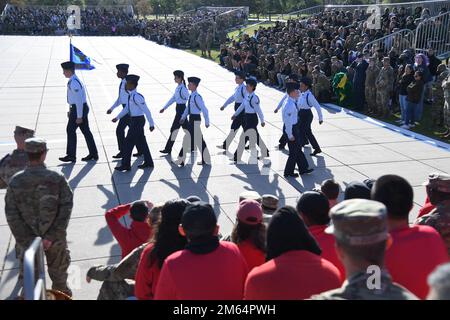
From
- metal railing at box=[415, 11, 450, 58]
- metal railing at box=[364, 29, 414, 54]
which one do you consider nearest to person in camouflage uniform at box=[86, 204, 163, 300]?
metal railing at box=[364, 29, 414, 54]

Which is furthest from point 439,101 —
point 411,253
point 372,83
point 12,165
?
point 411,253

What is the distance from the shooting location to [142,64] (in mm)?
27859

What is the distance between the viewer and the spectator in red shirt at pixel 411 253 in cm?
303

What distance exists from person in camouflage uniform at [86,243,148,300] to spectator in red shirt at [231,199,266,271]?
80 cm

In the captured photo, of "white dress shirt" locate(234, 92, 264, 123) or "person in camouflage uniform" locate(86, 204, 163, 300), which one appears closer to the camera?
"person in camouflage uniform" locate(86, 204, 163, 300)

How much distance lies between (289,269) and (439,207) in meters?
2.41

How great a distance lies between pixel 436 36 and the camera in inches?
760

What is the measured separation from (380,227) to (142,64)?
1045 inches

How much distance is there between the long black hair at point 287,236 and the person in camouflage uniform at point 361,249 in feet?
1.56

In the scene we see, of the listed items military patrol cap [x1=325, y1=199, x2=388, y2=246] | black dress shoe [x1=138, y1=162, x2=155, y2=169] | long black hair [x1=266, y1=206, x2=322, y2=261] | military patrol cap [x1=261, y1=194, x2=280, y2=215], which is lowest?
black dress shoe [x1=138, y1=162, x2=155, y2=169]

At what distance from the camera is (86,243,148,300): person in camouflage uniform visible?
3.99 metres

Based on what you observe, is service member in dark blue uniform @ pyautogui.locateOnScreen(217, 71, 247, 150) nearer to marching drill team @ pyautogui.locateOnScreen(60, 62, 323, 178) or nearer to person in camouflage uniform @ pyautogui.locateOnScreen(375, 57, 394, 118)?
marching drill team @ pyautogui.locateOnScreen(60, 62, 323, 178)

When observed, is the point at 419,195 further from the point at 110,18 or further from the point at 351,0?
the point at 110,18

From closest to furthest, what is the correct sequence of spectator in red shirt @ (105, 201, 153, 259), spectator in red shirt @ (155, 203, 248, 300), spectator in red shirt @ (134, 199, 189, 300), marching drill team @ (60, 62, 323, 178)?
spectator in red shirt @ (155, 203, 248, 300) < spectator in red shirt @ (134, 199, 189, 300) < spectator in red shirt @ (105, 201, 153, 259) < marching drill team @ (60, 62, 323, 178)
